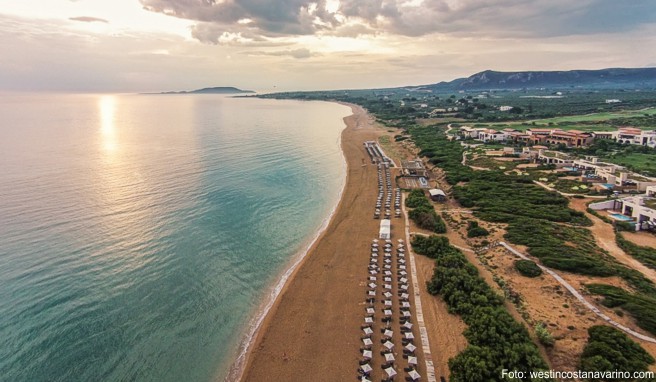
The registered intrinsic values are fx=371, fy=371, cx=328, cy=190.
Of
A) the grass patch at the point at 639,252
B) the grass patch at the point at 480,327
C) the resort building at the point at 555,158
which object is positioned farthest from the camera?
the resort building at the point at 555,158

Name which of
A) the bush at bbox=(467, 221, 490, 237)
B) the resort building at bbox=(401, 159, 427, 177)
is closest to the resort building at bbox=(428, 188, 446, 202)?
the resort building at bbox=(401, 159, 427, 177)

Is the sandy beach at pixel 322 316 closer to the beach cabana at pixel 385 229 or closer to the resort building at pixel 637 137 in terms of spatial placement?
the beach cabana at pixel 385 229

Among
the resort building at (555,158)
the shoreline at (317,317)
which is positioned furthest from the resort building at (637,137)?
the shoreline at (317,317)

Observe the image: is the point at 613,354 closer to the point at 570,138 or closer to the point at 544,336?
the point at 544,336

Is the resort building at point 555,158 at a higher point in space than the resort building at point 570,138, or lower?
lower

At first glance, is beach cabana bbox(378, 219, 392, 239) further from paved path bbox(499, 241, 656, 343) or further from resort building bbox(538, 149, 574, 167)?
resort building bbox(538, 149, 574, 167)

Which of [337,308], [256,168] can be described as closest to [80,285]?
[337,308]

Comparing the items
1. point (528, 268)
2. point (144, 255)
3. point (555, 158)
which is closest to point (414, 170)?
point (555, 158)

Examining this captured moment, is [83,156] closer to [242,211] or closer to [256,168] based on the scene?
[256,168]
